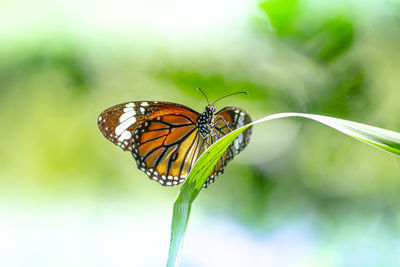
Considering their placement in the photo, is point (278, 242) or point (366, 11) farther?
point (278, 242)

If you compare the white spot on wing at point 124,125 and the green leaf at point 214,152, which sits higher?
the white spot on wing at point 124,125

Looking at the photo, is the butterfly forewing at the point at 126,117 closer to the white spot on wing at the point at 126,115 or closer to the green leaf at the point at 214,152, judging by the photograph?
the white spot on wing at the point at 126,115

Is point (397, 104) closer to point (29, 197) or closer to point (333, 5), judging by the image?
point (333, 5)

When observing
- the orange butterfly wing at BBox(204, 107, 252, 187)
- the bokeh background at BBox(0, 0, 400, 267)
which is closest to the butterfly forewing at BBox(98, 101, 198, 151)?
the orange butterfly wing at BBox(204, 107, 252, 187)

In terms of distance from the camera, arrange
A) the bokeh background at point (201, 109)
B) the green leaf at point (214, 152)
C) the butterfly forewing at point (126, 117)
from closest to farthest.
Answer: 1. the green leaf at point (214, 152)
2. the butterfly forewing at point (126, 117)
3. the bokeh background at point (201, 109)

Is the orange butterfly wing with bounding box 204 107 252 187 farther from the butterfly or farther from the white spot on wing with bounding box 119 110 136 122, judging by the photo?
the white spot on wing with bounding box 119 110 136 122

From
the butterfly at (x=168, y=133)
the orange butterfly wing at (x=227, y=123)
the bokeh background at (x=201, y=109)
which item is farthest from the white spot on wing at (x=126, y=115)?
the bokeh background at (x=201, y=109)

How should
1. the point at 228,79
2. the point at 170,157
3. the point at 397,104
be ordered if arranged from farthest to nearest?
1. the point at 228,79
2. the point at 397,104
3. the point at 170,157

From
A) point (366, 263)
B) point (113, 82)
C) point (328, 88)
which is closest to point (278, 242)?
point (366, 263)
